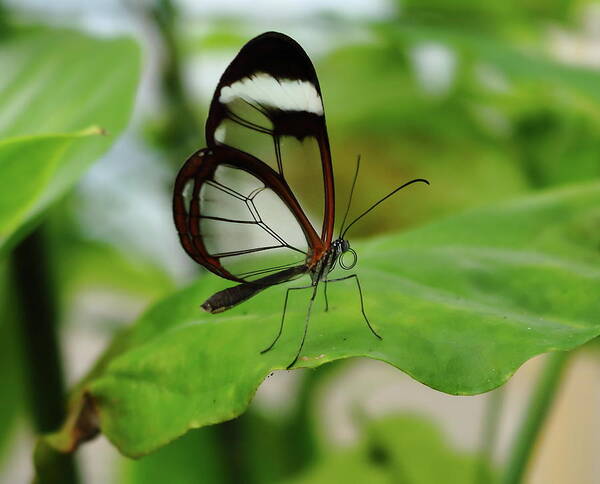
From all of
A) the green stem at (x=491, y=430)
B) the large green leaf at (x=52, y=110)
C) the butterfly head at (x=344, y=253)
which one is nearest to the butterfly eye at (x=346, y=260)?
the butterfly head at (x=344, y=253)

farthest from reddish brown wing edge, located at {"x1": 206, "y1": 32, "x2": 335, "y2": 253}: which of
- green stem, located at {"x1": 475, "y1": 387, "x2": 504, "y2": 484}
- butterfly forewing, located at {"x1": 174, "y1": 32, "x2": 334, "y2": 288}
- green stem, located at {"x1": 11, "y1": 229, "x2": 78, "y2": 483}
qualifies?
green stem, located at {"x1": 475, "y1": 387, "x2": 504, "y2": 484}

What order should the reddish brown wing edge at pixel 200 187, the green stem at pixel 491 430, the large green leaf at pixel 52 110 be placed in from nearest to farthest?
the large green leaf at pixel 52 110 < the reddish brown wing edge at pixel 200 187 < the green stem at pixel 491 430

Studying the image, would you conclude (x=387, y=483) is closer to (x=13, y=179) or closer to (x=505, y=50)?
(x=505, y=50)

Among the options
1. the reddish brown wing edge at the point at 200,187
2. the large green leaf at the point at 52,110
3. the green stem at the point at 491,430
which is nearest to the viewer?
the large green leaf at the point at 52,110

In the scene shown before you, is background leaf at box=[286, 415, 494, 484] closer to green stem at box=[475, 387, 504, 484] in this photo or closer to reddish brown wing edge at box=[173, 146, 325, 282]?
green stem at box=[475, 387, 504, 484]

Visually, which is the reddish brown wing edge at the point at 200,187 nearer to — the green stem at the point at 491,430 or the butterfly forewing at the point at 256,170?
the butterfly forewing at the point at 256,170

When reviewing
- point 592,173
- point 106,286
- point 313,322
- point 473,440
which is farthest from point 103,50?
point 473,440

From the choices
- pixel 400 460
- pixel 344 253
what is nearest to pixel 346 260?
pixel 344 253
